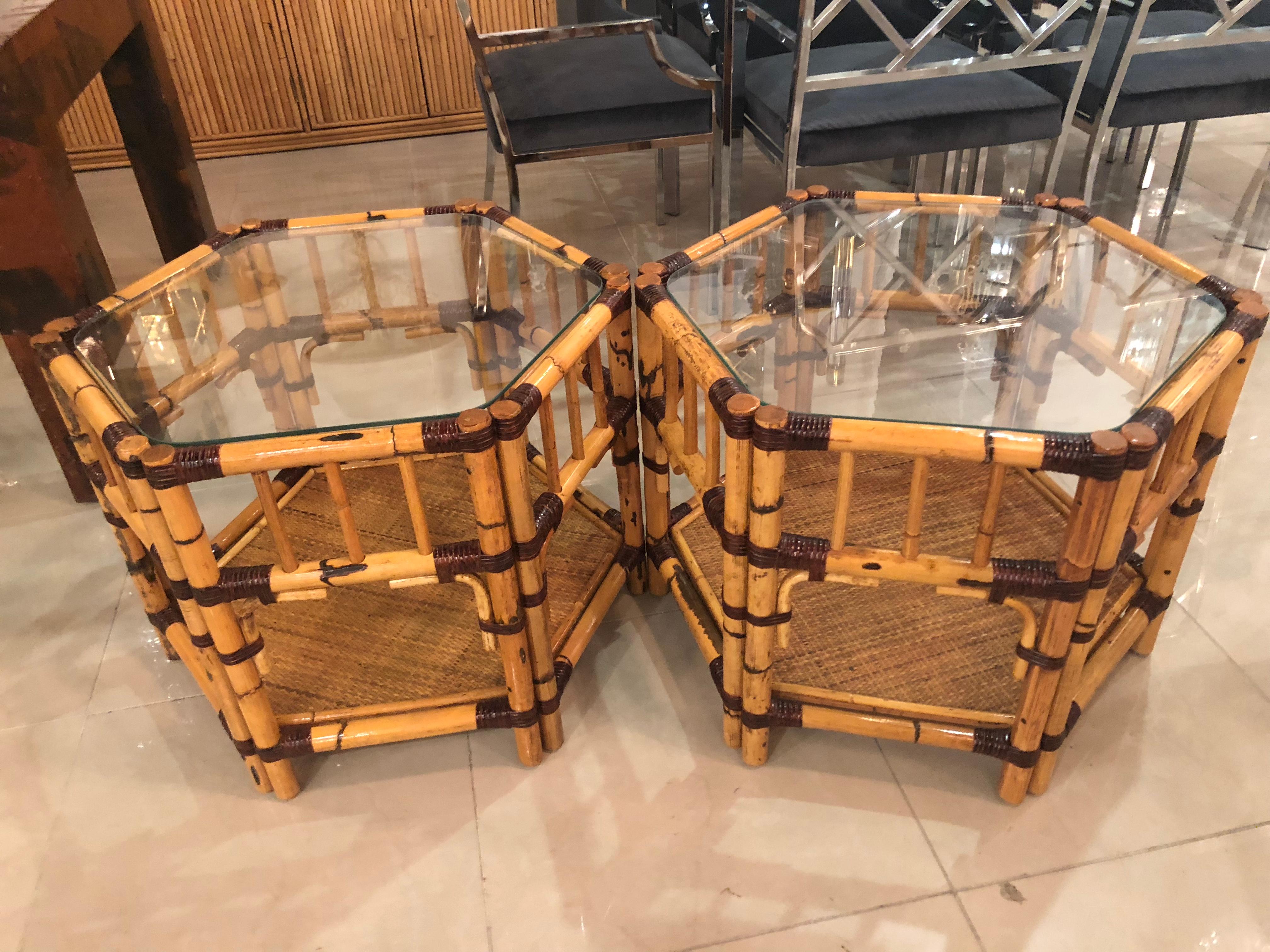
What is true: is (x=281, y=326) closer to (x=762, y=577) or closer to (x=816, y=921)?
(x=762, y=577)

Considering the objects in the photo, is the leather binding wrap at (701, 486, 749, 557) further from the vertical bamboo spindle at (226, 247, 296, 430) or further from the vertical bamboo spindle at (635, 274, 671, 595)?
the vertical bamboo spindle at (226, 247, 296, 430)

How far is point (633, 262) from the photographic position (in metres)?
2.87

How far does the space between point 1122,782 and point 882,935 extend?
0.46m

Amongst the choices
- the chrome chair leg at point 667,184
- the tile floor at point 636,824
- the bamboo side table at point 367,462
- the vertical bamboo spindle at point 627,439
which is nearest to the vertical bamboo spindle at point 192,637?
the bamboo side table at point 367,462

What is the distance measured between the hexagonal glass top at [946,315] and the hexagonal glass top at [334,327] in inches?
11.7

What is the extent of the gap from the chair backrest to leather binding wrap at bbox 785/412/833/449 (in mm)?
1273

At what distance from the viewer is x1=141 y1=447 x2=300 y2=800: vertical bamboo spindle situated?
1.09m

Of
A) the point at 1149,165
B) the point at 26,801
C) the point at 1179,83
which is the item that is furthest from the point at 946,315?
the point at 1149,165

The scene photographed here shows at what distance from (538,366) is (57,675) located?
1101mm

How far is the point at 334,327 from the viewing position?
166 cm

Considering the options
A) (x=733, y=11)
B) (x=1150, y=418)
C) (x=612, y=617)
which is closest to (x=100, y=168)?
(x=733, y=11)

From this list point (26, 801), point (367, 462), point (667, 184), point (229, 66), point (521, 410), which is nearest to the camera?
point (521, 410)

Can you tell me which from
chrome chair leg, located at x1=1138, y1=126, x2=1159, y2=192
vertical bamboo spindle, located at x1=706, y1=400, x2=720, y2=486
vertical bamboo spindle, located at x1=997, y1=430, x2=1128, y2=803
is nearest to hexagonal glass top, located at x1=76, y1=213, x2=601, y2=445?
vertical bamboo spindle, located at x1=706, y1=400, x2=720, y2=486

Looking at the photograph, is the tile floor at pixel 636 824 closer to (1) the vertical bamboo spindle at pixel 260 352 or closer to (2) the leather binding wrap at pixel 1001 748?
(2) the leather binding wrap at pixel 1001 748
